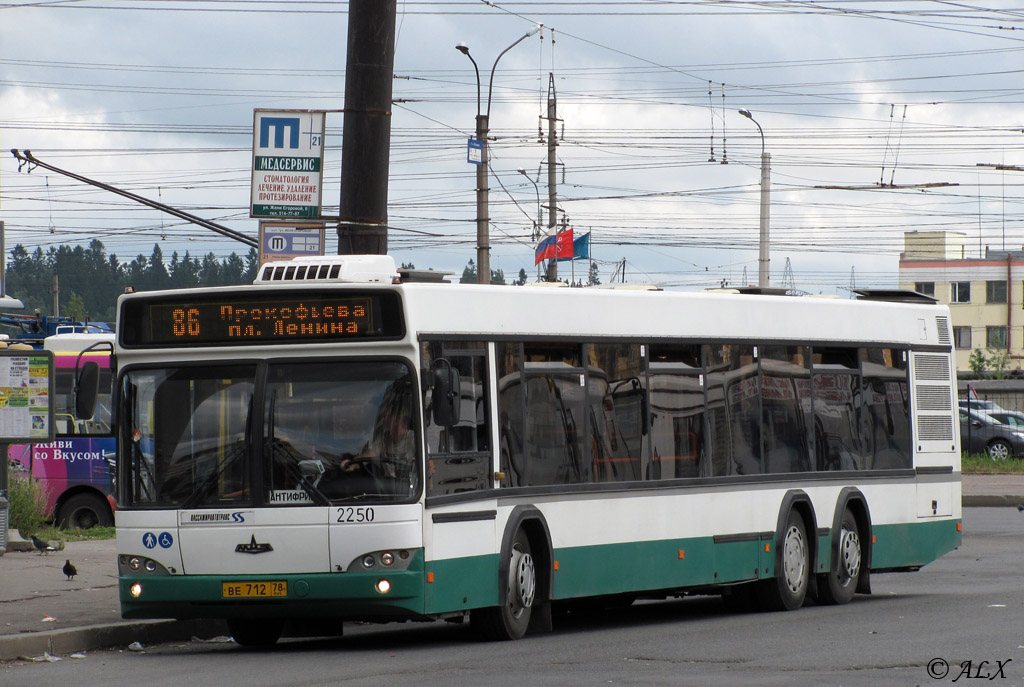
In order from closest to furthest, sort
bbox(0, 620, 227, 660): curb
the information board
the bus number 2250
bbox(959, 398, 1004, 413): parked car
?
the bus number 2250, bbox(0, 620, 227, 660): curb, the information board, bbox(959, 398, 1004, 413): parked car

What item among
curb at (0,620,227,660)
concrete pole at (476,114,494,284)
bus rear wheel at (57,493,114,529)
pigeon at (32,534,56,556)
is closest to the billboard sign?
curb at (0,620,227,660)

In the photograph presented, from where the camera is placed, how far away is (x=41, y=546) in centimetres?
1830

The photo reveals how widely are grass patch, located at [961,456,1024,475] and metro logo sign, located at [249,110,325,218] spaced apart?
89.2 ft

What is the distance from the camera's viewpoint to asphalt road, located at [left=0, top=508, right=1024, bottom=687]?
9.46 meters

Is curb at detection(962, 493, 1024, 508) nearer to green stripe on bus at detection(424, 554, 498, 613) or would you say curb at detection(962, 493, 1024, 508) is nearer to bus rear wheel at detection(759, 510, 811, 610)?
bus rear wheel at detection(759, 510, 811, 610)

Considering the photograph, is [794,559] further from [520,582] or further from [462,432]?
[462,432]

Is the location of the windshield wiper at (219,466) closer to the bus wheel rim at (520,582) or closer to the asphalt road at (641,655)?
the asphalt road at (641,655)

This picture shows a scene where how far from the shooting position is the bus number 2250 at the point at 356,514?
10.9 meters

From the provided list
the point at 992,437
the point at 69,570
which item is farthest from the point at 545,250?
the point at 69,570

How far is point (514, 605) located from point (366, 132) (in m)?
4.53

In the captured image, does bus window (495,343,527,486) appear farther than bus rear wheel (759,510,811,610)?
No

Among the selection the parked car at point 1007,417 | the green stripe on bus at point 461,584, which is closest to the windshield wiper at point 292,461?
the green stripe on bus at point 461,584

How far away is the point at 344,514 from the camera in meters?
11.0

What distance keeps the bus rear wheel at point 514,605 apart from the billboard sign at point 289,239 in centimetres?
400
